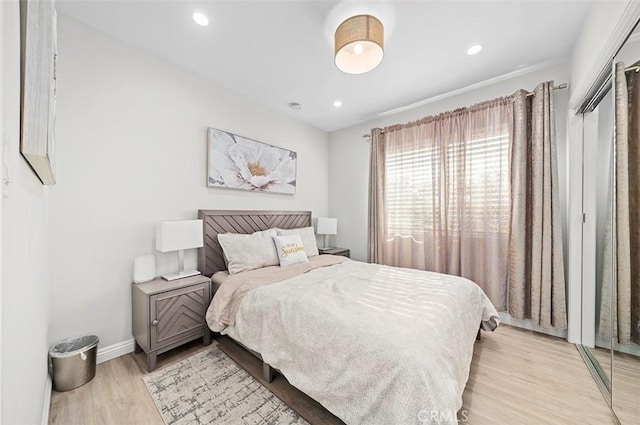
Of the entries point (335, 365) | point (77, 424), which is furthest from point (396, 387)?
point (77, 424)

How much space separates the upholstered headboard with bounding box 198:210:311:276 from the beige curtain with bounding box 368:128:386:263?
53.1 inches

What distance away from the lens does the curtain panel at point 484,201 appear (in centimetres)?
240

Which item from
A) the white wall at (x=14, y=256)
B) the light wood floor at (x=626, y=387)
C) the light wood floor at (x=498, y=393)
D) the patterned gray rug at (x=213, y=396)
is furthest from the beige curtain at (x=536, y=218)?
the white wall at (x=14, y=256)

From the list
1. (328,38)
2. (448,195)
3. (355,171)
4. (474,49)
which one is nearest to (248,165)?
(328,38)

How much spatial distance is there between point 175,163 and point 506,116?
143 inches

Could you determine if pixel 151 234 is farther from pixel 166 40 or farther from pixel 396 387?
pixel 396 387

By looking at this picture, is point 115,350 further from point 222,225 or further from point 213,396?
point 222,225

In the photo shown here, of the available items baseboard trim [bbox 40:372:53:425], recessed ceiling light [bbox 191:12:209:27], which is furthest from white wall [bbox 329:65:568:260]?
baseboard trim [bbox 40:372:53:425]

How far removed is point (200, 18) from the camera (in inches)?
74.2

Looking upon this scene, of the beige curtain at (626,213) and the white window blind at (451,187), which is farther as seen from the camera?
the white window blind at (451,187)

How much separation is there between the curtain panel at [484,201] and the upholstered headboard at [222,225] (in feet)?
5.40

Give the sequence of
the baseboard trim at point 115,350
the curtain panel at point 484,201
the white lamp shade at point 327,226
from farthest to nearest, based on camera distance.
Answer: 1. the white lamp shade at point 327,226
2. the curtain panel at point 484,201
3. the baseboard trim at point 115,350

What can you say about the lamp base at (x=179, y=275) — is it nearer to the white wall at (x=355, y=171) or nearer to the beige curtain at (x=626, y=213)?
the white wall at (x=355, y=171)

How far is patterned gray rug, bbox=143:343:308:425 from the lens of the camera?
1470 mm
